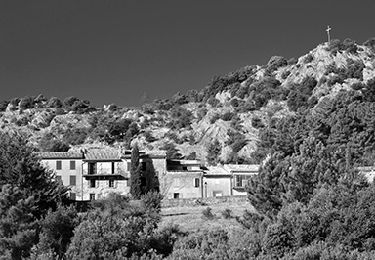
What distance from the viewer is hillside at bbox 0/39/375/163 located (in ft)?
302

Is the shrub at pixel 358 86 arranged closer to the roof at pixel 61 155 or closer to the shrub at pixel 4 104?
the roof at pixel 61 155

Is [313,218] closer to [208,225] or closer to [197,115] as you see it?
[208,225]

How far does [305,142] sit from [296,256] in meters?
17.2

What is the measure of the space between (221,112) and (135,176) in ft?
148

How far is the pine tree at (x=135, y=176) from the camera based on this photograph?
58.0 m

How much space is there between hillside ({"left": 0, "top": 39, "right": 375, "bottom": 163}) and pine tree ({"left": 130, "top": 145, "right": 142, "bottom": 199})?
23.0 m

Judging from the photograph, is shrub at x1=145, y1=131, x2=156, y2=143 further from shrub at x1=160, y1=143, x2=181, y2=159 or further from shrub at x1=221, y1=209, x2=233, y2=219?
shrub at x1=221, y1=209, x2=233, y2=219

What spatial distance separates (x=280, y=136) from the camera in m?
49.8

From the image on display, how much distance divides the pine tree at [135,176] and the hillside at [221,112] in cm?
2304

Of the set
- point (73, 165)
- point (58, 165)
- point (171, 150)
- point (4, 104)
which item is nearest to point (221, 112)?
point (171, 150)

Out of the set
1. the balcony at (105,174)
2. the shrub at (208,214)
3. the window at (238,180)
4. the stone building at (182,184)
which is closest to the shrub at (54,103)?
the balcony at (105,174)

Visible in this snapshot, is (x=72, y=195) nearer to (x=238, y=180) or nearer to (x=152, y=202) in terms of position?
(x=152, y=202)

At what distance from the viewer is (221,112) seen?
101438 mm

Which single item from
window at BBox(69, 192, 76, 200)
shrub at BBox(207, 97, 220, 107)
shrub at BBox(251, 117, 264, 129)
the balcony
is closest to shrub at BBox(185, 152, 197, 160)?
shrub at BBox(251, 117, 264, 129)
